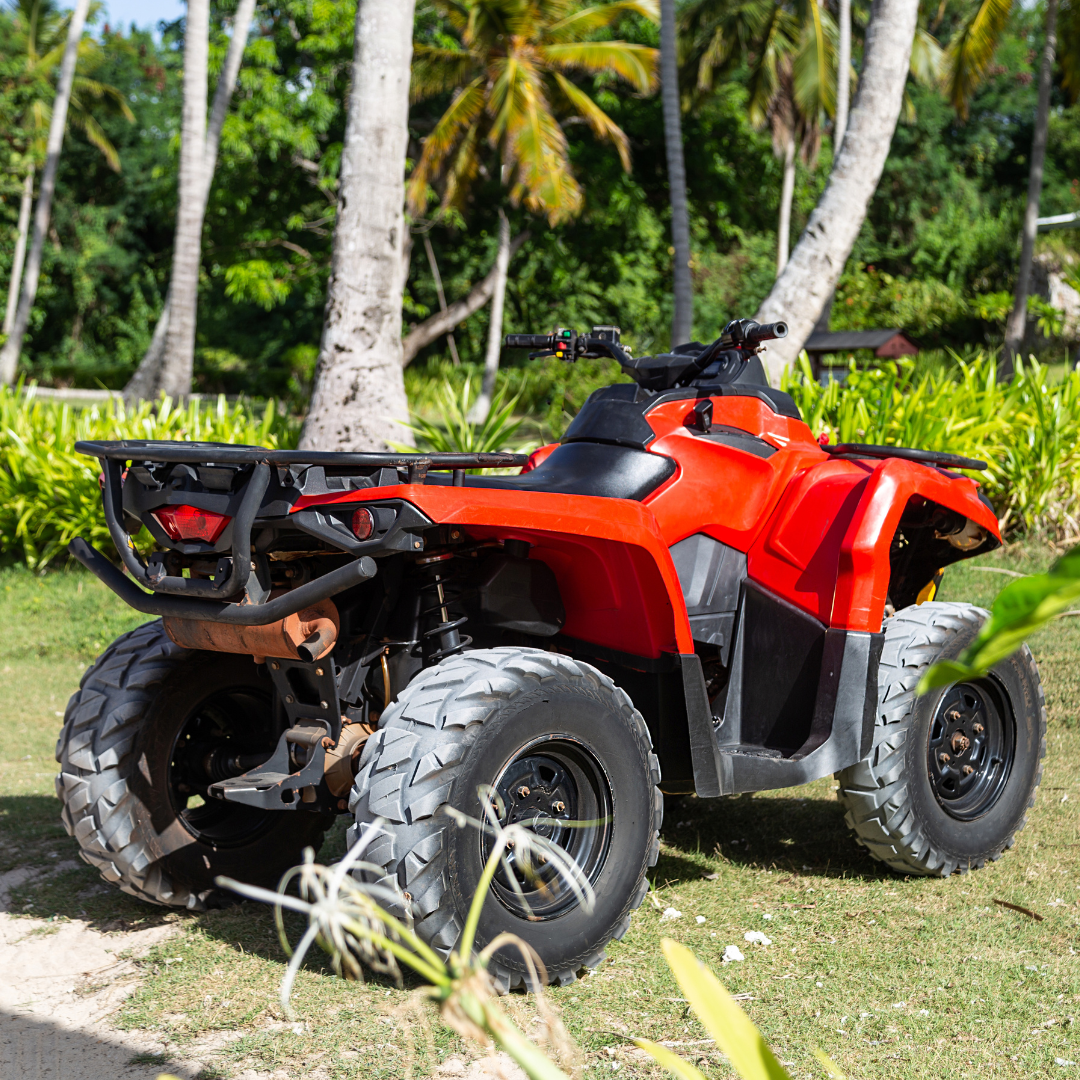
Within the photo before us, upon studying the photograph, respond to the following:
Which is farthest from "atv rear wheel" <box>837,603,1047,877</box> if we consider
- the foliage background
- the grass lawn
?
the foliage background

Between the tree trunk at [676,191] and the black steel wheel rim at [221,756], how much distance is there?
1127 centimetres

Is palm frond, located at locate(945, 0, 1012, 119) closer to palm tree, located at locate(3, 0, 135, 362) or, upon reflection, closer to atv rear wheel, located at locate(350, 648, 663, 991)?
atv rear wheel, located at locate(350, 648, 663, 991)

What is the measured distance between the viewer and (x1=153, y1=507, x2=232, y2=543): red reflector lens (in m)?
2.90

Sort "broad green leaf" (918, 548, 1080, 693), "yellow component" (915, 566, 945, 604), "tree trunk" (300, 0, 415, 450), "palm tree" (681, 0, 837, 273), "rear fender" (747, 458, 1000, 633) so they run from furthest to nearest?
"palm tree" (681, 0, 837, 273), "tree trunk" (300, 0, 415, 450), "yellow component" (915, 566, 945, 604), "rear fender" (747, 458, 1000, 633), "broad green leaf" (918, 548, 1080, 693)

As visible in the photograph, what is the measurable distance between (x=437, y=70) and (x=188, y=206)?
35.6ft

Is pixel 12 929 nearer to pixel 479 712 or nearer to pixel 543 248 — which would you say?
pixel 479 712

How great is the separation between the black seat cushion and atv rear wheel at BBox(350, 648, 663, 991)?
530 mm

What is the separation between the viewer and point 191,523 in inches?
116

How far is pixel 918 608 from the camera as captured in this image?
3.99 metres

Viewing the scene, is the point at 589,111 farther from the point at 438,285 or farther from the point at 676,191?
the point at 676,191

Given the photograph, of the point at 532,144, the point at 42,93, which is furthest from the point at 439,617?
the point at 42,93

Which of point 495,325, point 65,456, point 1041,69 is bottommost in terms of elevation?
point 65,456

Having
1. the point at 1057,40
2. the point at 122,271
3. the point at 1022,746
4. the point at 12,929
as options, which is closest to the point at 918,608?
the point at 1022,746

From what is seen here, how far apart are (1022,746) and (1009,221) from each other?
3073cm
